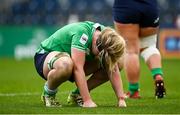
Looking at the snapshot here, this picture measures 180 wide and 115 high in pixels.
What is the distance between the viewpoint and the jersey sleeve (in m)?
7.98

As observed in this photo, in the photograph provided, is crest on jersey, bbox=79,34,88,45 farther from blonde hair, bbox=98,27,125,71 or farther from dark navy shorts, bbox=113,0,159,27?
dark navy shorts, bbox=113,0,159,27

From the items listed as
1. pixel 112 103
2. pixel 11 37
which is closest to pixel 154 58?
pixel 112 103

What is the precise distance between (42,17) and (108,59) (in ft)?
61.5

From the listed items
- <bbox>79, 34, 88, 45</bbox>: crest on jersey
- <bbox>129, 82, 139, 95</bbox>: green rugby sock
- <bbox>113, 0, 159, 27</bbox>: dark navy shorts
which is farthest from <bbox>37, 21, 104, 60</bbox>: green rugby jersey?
<bbox>129, 82, 139, 95</bbox>: green rugby sock

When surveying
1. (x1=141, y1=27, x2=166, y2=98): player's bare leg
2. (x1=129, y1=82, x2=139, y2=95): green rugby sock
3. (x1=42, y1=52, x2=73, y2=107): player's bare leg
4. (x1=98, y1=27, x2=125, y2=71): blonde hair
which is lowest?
(x1=129, y1=82, x2=139, y2=95): green rugby sock

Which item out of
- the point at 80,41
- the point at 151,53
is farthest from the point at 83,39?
the point at 151,53

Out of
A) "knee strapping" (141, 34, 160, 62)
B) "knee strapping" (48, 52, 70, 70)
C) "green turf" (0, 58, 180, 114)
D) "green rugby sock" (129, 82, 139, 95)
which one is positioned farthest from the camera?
"knee strapping" (141, 34, 160, 62)

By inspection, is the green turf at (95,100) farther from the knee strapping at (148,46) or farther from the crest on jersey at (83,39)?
the crest on jersey at (83,39)

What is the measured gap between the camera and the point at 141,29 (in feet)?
33.0

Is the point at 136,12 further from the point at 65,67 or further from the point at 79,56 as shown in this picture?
the point at 65,67

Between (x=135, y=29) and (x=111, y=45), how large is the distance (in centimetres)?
210

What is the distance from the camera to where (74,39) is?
805 cm

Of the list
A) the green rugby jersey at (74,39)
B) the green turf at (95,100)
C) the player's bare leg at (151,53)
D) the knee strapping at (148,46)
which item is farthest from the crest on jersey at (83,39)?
the knee strapping at (148,46)

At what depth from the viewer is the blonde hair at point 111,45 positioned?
7.87 metres
